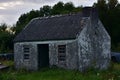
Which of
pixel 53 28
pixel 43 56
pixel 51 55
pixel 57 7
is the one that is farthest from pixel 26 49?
pixel 57 7

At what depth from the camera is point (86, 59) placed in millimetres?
31703

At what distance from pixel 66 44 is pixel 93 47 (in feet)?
7.72

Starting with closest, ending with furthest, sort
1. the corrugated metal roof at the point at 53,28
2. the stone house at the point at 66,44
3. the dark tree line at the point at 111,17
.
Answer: the stone house at the point at 66,44, the corrugated metal roof at the point at 53,28, the dark tree line at the point at 111,17

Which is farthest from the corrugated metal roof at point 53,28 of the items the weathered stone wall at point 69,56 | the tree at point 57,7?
the tree at point 57,7

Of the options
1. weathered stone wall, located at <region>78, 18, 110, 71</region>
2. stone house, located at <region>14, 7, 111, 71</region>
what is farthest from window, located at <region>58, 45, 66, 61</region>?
weathered stone wall, located at <region>78, 18, 110, 71</region>

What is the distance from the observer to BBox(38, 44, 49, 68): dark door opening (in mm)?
35344

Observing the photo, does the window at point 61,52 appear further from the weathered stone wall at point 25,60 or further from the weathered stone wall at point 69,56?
the weathered stone wall at point 25,60

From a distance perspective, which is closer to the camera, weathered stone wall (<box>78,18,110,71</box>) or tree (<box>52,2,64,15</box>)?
weathered stone wall (<box>78,18,110,71</box>)

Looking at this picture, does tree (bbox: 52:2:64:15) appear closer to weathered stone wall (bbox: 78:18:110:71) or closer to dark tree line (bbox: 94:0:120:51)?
dark tree line (bbox: 94:0:120:51)

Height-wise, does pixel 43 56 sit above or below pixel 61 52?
below

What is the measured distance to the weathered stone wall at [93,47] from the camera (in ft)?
103

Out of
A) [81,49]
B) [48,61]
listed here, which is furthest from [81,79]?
[48,61]

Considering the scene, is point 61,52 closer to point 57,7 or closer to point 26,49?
point 26,49

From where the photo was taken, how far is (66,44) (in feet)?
105
